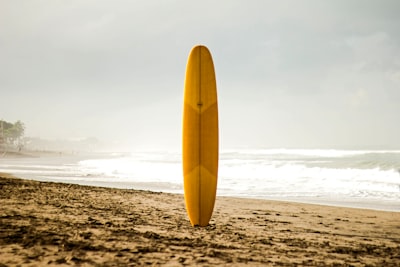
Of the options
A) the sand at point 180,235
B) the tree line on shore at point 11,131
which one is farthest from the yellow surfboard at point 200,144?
the tree line on shore at point 11,131

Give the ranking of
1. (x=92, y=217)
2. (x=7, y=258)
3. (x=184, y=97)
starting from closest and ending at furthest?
(x=7, y=258), (x=92, y=217), (x=184, y=97)

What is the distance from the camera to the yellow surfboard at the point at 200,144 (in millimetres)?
4828

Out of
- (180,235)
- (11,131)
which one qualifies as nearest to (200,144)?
(180,235)

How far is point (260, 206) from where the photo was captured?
6816 millimetres

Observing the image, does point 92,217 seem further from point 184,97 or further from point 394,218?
point 394,218

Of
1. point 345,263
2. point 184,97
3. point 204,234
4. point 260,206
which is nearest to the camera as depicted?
point 345,263

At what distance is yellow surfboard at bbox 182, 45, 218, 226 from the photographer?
483 centimetres

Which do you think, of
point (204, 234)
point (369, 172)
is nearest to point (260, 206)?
point (204, 234)

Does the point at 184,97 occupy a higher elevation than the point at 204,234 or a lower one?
higher

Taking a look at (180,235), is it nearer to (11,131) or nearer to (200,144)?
(200,144)

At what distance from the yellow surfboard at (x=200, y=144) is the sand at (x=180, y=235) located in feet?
1.09

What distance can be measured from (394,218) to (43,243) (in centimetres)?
567

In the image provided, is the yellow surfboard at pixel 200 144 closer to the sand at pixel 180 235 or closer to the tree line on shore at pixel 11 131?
the sand at pixel 180 235

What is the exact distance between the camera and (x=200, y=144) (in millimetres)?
4828
